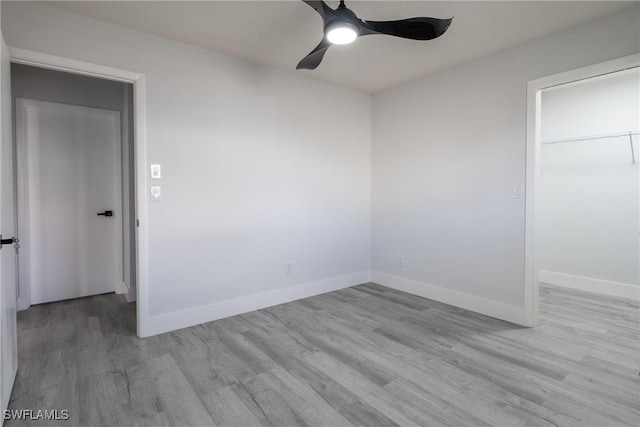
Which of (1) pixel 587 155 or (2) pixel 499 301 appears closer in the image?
(2) pixel 499 301

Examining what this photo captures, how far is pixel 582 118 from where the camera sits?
4.09 m

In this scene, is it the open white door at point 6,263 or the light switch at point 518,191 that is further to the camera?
the light switch at point 518,191

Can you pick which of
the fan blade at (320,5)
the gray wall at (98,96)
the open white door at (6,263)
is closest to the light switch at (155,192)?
the open white door at (6,263)

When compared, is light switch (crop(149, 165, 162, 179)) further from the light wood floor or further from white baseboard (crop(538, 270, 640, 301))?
white baseboard (crop(538, 270, 640, 301))

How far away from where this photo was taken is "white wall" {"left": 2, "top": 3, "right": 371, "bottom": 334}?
2678 millimetres

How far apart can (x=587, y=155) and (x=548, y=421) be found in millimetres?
3649

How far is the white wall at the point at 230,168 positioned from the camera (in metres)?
2.68

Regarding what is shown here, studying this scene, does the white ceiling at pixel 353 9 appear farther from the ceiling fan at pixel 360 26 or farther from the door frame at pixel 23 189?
the door frame at pixel 23 189

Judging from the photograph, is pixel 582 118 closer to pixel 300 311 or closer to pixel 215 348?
pixel 300 311

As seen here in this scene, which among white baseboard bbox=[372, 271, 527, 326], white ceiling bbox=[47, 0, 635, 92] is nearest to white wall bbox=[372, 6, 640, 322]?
white baseboard bbox=[372, 271, 527, 326]

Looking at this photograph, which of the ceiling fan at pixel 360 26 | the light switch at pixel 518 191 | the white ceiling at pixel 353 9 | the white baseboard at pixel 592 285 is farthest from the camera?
the white baseboard at pixel 592 285

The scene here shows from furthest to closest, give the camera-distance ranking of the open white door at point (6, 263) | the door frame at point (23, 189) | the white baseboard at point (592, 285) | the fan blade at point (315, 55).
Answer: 1. the white baseboard at point (592, 285)
2. the door frame at point (23, 189)
3. the fan blade at point (315, 55)
4. the open white door at point (6, 263)

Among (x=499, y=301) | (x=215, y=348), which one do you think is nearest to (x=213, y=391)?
(x=215, y=348)

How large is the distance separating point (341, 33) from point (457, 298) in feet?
9.27
